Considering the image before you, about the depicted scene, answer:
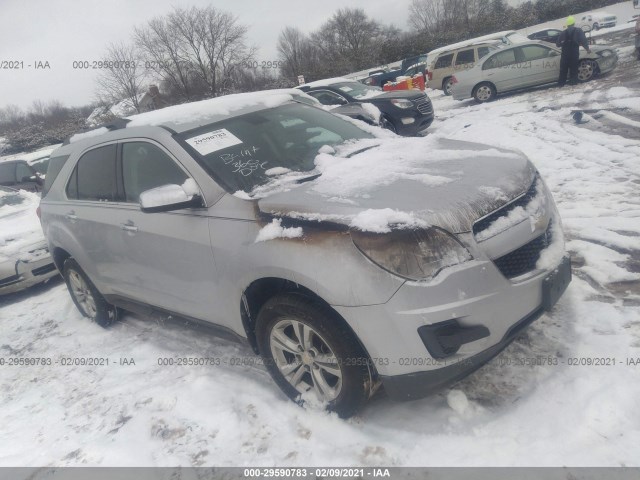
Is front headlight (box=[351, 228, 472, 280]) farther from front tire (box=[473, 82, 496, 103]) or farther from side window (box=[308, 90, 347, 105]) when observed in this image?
front tire (box=[473, 82, 496, 103])

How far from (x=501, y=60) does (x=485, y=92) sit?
928 millimetres

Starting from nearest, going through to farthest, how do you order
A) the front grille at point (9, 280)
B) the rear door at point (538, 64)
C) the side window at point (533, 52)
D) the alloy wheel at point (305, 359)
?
the alloy wheel at point (305, 359), the front grille at point (9, 280), the rear door at point (538, 64), the side window at point (533, 52)

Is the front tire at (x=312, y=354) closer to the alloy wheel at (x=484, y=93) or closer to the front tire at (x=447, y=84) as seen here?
the alloy wheel at (x=484, y=93)

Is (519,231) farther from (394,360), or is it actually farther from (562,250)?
(394,360)

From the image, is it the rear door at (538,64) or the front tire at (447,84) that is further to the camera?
the front tire at (447,84)

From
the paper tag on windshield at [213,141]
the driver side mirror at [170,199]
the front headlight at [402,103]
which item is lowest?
the front headlight at [402,103]

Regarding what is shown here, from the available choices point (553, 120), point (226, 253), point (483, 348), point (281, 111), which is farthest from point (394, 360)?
point (553, 120)

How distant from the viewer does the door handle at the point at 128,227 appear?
336 centimetres

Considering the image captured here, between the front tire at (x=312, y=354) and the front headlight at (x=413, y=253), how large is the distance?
420 mm

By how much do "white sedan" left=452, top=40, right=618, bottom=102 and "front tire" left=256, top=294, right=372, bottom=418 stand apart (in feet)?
→ 41.4

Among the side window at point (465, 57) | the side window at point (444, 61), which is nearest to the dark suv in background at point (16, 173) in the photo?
the side window at point (444, 61)

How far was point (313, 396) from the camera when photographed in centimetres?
267

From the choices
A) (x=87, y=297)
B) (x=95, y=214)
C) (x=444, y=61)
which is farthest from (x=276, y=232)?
(x=444, y=61)

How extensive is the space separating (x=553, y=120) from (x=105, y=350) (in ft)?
26.9
